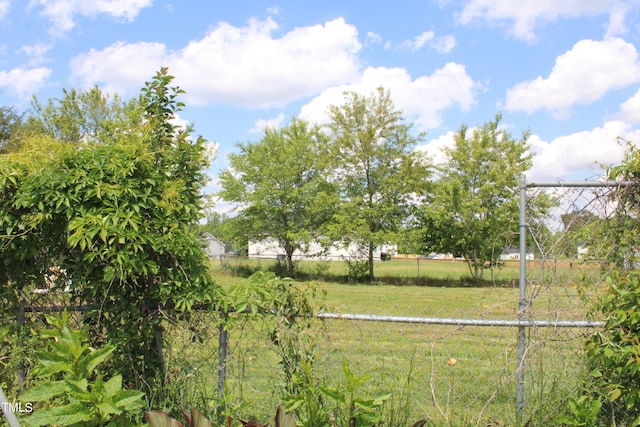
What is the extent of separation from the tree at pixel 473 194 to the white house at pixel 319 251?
2.41 m

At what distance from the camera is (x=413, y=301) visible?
565 inches

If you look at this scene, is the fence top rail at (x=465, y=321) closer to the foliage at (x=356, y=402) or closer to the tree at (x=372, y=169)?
the foliage at (x=356, y=402)

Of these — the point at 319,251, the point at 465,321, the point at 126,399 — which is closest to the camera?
the point at 126,399

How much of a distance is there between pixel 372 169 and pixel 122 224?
2129cm

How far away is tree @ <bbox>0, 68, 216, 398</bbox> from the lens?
9.67 ft

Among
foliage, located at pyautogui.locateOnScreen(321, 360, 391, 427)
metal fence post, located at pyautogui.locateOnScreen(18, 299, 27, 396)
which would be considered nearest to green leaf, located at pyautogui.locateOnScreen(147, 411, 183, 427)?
foliage, located at pyautogui.locateOnScreen(321, 360, 391, 427)

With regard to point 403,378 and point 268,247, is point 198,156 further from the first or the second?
point 268,247

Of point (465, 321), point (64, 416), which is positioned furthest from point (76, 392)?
point (465, 321)

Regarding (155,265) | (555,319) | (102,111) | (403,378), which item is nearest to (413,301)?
(403,378)

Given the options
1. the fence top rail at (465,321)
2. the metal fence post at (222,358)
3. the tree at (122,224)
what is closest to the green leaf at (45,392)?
the tree at (122,224)

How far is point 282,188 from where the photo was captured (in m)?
24.3

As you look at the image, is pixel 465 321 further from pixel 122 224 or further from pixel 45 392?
pixel 45 392

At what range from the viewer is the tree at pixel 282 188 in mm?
24000

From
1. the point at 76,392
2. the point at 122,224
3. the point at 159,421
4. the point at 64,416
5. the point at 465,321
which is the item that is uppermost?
the point at 122,224
